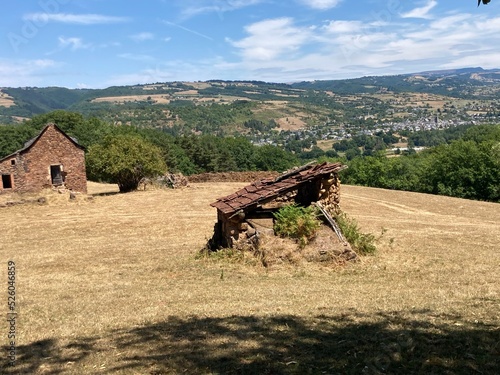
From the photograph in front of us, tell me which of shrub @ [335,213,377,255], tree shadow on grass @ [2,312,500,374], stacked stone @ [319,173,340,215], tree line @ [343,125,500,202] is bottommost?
tree line @ [343,125,500,202]

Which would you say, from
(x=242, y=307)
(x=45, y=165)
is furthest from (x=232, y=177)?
(x=242, y=307)

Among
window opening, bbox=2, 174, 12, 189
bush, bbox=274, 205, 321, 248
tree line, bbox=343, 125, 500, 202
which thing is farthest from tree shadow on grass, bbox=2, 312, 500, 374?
tree line, bbox=343, 125, 500, 202

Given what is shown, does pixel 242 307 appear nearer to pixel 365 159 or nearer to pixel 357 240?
pixel 357 240

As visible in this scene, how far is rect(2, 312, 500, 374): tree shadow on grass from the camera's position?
6062 millimetres

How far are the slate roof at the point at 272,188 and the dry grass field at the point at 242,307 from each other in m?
2.01

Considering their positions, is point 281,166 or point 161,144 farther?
point 281,166

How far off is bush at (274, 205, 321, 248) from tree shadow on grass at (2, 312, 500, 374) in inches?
244

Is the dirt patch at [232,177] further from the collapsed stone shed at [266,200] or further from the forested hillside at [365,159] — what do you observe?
the collapsed stone shed at [266,200]

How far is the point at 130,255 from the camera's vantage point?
17.2 metres

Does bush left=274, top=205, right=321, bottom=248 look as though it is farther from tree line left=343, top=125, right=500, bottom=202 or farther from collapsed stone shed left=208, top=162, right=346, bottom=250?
tree line left=343, top=125, right=500, bottom=202

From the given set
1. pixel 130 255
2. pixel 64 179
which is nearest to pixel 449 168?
pixel 64 179

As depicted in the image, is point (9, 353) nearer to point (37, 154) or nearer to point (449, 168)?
point (37, 154)

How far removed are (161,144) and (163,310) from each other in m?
76.7

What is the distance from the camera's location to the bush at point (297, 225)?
48.4 feet
